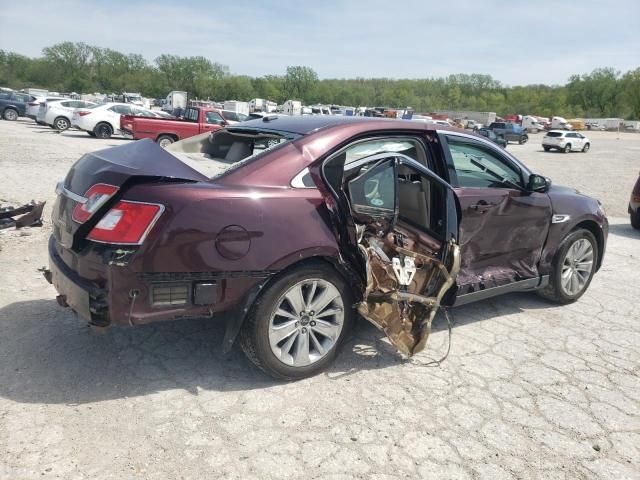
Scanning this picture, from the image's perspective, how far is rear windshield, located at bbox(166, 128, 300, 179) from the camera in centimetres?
314

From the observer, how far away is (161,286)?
A: 8.94 feet

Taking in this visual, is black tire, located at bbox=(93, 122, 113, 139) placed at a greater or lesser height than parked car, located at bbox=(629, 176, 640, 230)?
greater

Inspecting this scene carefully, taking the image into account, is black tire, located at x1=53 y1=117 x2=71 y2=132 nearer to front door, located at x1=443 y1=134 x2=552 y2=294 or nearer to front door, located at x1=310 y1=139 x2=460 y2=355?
front door, located at x1=310 y1=139 x2=460 y2=355

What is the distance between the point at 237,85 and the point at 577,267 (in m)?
118

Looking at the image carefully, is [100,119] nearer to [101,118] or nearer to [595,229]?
[101,118]

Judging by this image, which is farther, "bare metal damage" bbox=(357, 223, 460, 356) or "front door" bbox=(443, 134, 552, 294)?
"front door" bbox=(443, 134, 552, 294)

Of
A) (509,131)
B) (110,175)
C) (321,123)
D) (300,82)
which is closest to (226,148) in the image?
(321,123)

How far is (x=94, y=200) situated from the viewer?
279cm

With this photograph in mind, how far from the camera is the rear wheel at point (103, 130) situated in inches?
838

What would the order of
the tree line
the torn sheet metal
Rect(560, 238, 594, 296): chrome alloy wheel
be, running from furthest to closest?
the tree line < the torn sheet metal < Rect(560, 238, 594, 296): chrome alloy wheel

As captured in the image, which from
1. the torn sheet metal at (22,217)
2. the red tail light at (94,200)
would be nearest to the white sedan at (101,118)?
the torn sheet metal at (22,217)


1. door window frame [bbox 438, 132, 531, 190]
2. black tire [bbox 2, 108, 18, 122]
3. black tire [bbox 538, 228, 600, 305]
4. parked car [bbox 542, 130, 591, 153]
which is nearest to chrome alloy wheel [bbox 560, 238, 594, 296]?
black tire [bbox 538, 228, 600, 305]

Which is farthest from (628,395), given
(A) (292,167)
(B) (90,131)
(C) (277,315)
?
(B) (90,131)

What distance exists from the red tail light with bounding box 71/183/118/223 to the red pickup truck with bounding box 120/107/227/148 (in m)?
14.3
